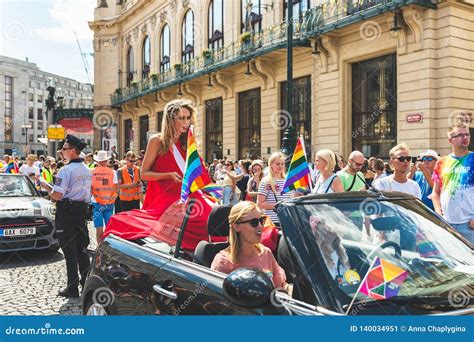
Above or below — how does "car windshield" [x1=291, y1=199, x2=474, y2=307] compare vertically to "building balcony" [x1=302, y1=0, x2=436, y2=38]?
below

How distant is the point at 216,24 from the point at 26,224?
75.3 feet

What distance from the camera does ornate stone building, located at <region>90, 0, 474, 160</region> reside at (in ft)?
52.4

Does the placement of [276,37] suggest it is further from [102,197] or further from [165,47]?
[165,47]

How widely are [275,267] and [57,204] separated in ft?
13.7

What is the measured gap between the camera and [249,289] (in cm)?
210

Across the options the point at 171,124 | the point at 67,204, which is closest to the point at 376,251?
the point at 171,124

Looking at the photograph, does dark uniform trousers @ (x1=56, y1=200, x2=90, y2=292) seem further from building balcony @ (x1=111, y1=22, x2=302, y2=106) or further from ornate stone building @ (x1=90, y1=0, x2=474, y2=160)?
building balcony @ (x1=111, y1=22, x2=302, y2=106)

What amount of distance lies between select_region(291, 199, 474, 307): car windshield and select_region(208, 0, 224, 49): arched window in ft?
86.9

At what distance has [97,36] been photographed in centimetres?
4131

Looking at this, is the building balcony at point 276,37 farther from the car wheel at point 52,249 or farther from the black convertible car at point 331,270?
the black convertible car at point 331,270

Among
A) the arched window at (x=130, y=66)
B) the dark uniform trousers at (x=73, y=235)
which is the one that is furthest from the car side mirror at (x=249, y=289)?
the arched window at (x=130, y=66)

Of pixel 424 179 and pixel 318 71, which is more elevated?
pixel 318 71

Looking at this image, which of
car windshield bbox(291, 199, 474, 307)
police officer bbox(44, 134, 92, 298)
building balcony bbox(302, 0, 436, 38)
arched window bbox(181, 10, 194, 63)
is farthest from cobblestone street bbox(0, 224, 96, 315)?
arched window bbox(181, 10, 194, 63)

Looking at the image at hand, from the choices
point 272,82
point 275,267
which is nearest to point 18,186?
point 275,267
